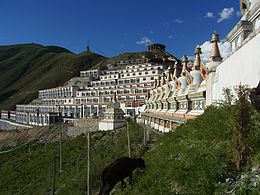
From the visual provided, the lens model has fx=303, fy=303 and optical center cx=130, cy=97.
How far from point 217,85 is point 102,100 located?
66837mm

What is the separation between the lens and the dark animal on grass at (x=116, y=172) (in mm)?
10414

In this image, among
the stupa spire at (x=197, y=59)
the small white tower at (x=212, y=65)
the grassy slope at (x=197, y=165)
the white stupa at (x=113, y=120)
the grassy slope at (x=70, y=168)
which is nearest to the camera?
the grassy slope at (x=197, y=165)

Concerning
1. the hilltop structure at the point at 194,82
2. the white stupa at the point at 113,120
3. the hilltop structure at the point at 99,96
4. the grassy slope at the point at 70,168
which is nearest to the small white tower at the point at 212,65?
the hilltop structure at the point at 194,82

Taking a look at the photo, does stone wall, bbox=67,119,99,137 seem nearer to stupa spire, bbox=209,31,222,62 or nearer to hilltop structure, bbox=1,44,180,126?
hilltop structure, bbox=1,44,180,126

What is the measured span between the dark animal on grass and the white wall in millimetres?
A: 5841

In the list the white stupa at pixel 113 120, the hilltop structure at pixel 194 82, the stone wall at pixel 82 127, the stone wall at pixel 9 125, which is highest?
the hilltop structure at pixel 194 82

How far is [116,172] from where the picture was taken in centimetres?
1055

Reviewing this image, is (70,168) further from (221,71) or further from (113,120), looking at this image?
(113,120)

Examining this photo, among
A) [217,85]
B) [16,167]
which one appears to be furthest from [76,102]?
[217,85]

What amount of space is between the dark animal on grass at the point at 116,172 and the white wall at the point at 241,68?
5.84 m

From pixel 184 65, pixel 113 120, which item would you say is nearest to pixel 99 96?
pixel 113 120

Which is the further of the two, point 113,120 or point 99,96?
point 99,96

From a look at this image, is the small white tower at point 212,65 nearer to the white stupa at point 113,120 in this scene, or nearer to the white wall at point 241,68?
the white wall at point 241,68

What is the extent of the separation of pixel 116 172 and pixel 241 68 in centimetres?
759
